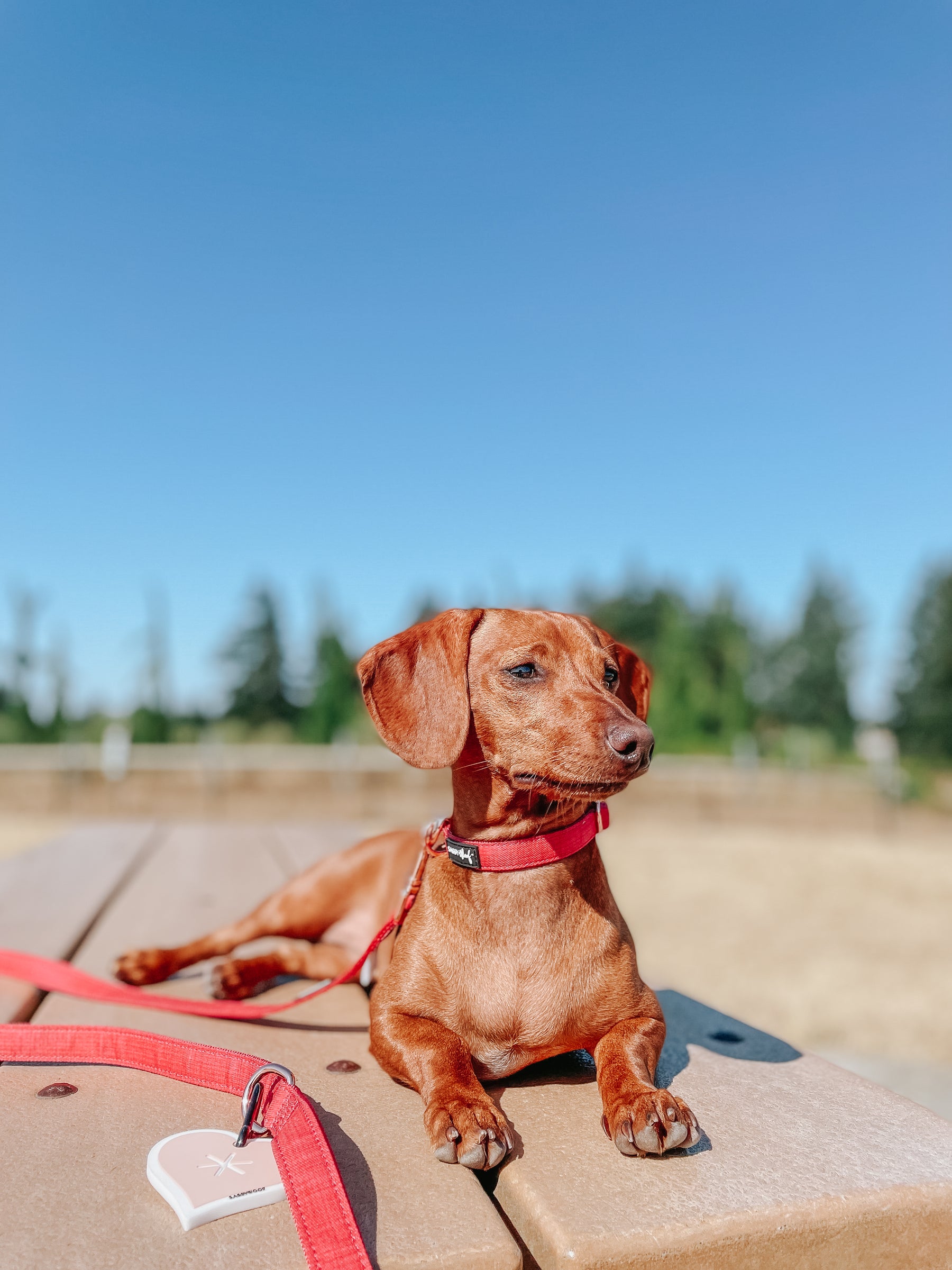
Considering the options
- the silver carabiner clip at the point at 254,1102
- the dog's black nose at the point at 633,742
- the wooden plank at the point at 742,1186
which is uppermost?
the dog's black nose at the point at 633,742

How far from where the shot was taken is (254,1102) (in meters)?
1.31

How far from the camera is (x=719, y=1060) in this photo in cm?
181

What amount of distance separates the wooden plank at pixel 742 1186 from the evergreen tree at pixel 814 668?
38.2m

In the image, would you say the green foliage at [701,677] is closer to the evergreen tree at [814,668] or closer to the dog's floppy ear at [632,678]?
the evergreen tree at [814,668]

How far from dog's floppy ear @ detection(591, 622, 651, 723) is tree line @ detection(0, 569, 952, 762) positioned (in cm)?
1493

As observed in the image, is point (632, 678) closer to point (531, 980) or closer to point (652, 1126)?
point (531, 980)

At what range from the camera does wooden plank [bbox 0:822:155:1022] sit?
263 centimetres

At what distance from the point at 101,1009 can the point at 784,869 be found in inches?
356

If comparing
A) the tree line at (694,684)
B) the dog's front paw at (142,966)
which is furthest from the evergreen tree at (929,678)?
the dog's front paw at (142,966)

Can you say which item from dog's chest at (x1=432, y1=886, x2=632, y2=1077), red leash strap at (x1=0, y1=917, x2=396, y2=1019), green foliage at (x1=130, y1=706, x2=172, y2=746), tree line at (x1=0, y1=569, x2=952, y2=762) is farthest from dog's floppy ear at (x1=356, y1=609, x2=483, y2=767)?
green foliage at (x1=130, y1=706, x2=172, y2=746)

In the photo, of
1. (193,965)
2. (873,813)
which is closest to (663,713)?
(873,813)

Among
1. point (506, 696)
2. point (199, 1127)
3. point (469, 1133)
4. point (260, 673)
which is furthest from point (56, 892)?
point (260, 673)

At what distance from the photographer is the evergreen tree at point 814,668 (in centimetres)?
3916

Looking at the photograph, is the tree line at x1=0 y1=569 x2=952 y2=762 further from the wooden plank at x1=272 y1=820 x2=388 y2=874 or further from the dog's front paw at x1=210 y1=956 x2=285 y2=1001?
the dog's front paw at x1=210 y1=956 x2=285 y2=1001
